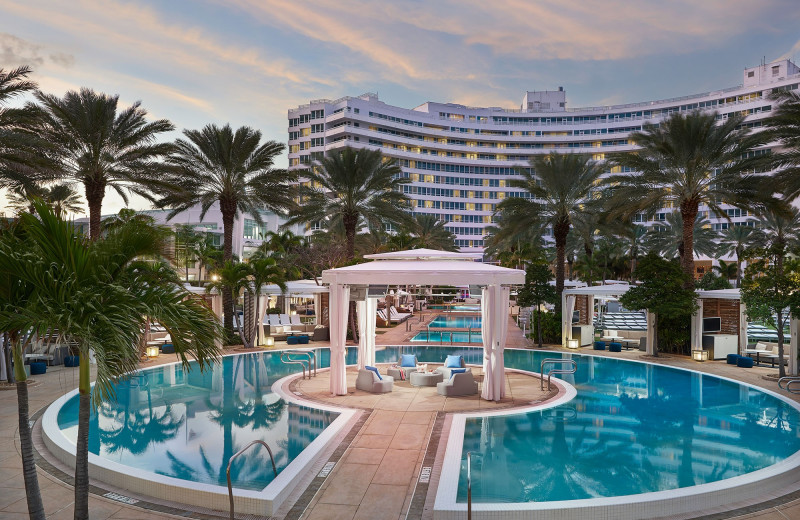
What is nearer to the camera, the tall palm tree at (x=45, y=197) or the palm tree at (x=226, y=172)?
the tall palm tree at (x=45, y=197)

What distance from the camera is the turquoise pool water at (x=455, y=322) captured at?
35.4m

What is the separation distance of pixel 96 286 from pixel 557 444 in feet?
27.9

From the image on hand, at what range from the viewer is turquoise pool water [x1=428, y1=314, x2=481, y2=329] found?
3541 centimetres

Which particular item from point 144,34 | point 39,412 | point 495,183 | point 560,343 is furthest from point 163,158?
point 495,183

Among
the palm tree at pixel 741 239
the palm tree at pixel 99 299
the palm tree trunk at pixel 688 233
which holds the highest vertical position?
the palm tree at pixel 741 239

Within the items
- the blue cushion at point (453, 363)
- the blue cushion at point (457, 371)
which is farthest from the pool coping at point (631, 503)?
the blue cushion at point (453, 363)

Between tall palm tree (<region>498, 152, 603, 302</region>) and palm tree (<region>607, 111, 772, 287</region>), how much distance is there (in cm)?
205

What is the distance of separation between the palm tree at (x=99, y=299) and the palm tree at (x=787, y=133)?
20.2 meters

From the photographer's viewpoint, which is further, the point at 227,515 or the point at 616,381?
the point at 616,381

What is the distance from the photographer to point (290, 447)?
9.97 metres

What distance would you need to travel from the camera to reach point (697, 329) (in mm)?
21391

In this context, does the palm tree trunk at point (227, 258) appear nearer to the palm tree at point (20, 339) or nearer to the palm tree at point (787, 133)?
the palm tree at point (20, 339)

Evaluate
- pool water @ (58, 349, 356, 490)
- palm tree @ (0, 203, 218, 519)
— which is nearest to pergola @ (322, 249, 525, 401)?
pool water @ (58, 349, 356, 490)

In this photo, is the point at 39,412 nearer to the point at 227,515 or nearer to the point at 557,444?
the point at 227,515
